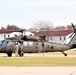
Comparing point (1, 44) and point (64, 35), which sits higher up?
point (1, 44)

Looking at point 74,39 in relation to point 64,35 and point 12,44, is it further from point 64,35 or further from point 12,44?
point 64,35

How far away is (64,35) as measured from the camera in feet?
466

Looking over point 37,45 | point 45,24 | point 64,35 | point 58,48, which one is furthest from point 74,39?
point 45,24

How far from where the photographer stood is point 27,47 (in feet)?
136
